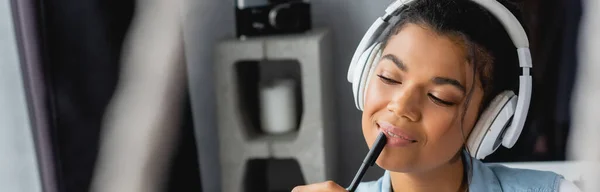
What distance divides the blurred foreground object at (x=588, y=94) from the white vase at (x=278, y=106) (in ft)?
1.81

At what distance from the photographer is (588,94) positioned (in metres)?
0.97

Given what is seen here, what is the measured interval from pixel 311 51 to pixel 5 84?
0.55 metres

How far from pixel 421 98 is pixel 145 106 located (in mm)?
637

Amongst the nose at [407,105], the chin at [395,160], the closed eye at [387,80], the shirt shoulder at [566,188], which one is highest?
the closed eye at [387,80]

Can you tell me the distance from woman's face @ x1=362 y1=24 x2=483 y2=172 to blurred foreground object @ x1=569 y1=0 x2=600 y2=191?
0.51m

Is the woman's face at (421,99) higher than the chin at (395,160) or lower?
higher

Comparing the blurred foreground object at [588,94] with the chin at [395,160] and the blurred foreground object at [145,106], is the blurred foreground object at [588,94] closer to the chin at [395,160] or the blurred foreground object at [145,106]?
the chin at [395,160]

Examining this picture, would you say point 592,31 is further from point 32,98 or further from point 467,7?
point 32,98

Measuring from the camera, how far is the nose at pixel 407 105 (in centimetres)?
51

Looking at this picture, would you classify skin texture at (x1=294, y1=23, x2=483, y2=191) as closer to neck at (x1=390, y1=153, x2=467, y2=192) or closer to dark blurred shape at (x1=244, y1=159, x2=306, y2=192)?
neck at (x1=390, y1=153, x2=467, y2=192)

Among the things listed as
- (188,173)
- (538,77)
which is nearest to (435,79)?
(538,77)

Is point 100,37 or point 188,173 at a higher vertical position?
point 100,37

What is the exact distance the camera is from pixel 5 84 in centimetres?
78

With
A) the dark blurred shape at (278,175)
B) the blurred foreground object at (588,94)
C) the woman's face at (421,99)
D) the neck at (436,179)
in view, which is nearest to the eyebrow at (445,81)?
the woman's face at (421,99)
